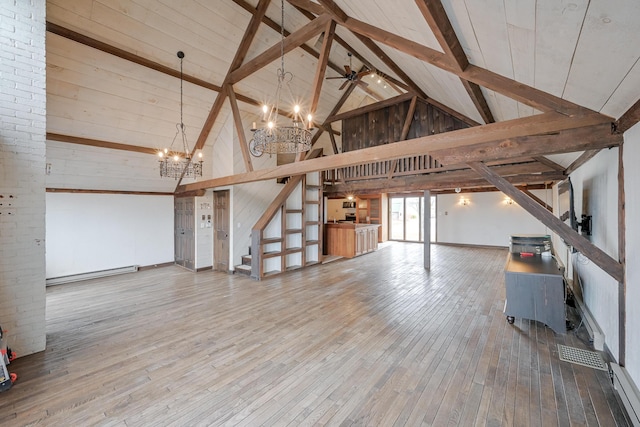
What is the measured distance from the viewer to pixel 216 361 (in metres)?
2.91

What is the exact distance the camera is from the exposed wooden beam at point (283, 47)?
4508 millimetres

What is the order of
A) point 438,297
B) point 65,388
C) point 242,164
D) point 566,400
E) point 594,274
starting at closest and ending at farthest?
point 566,400 → point 65,388 → point 594,274 → point 438,297 → point 242,164

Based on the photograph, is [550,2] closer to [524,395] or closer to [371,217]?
[524,395]

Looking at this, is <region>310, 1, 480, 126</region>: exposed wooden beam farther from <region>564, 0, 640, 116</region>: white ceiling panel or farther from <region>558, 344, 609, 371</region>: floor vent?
<region>558, 344, 609, 371</region>: floor vent

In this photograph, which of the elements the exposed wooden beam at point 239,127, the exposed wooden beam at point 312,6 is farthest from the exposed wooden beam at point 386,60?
the exposed wooden beam at point 239,127

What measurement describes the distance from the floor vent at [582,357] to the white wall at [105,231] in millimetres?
8952

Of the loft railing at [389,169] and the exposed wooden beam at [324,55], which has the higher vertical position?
the exposed wooden beam at [324,55]

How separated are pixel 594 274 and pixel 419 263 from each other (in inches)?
184

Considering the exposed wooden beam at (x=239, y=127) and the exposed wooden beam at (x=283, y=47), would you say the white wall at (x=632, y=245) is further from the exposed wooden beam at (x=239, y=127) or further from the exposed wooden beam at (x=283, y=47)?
the exposed wooden beam at (x=239, y=127)

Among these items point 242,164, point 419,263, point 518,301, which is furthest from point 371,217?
point 518,301

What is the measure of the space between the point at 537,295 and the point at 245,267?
5.89m

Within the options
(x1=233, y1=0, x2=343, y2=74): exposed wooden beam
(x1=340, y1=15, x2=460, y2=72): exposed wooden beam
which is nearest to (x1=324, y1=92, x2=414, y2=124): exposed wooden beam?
(x1=233, y1=0, x2=343, y2=74): exposed wooden beam

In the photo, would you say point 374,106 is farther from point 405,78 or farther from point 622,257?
point 622,257

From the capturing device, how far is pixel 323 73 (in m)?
4.91
